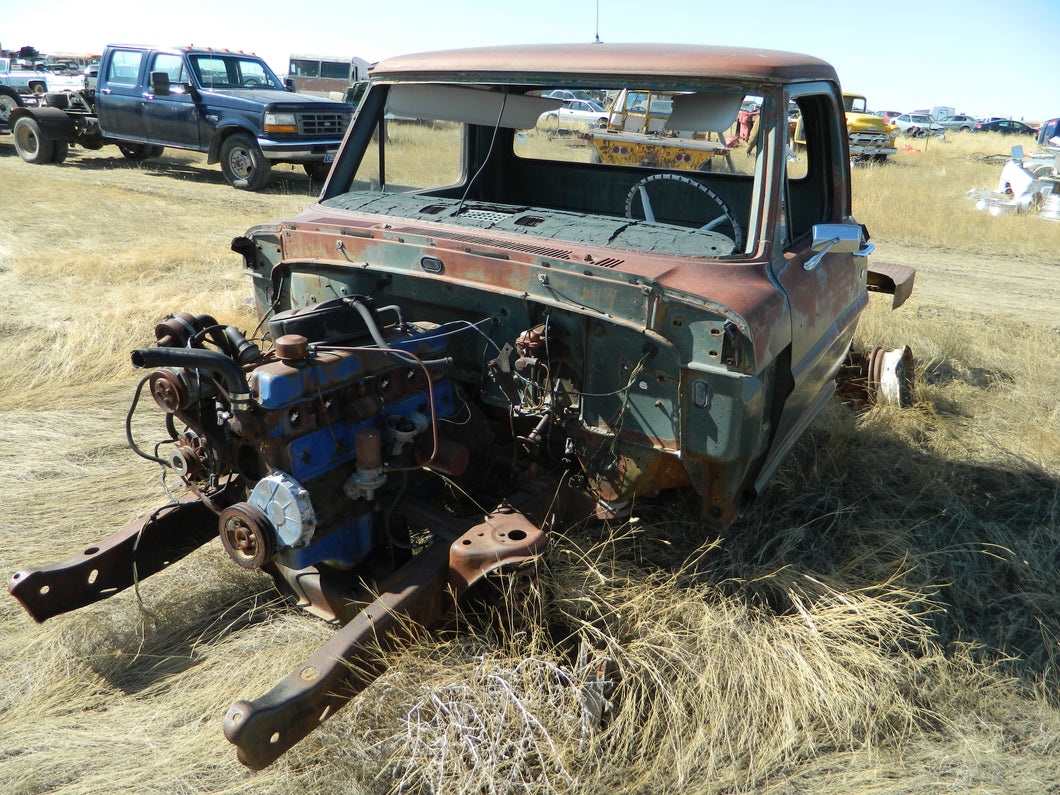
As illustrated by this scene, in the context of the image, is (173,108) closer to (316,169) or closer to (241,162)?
(241,162)

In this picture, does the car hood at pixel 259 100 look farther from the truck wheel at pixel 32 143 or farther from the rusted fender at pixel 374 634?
the rusted fender at pixel 374 634

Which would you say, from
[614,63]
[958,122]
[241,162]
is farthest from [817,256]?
[958,122]

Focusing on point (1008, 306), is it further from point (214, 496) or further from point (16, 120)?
point (16, 120)

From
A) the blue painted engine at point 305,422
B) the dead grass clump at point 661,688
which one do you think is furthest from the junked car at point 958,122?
the blue painted engine at point 305,422

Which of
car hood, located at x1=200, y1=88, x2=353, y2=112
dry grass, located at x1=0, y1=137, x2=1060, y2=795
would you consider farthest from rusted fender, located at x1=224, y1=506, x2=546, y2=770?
car hood, located at x1=200, y1=88, x2=353, y2=112

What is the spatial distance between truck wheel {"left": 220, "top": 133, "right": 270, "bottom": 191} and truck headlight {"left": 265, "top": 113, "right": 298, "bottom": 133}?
0.40 metres

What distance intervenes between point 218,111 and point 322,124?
163 cm

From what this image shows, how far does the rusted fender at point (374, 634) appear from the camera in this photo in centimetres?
199

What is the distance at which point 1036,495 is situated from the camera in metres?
3.97

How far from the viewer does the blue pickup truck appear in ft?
38.7

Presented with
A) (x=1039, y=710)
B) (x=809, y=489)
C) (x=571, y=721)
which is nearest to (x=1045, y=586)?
(x=1039, y=710)

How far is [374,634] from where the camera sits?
231 cm

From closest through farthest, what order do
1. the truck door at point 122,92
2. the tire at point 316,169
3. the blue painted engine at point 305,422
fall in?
the blue painted engine at point 305,422
the tire at point 316,169
the truck door at point 122,92

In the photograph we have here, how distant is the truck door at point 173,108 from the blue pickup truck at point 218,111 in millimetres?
16
